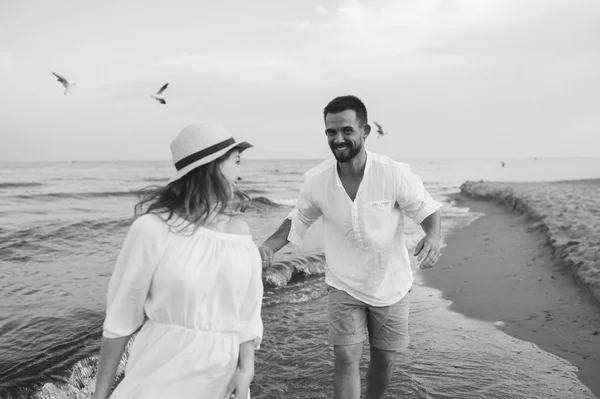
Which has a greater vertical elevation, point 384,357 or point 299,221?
point 299,221

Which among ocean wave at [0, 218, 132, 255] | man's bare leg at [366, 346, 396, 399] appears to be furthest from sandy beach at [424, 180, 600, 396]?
ocean wave at [0, 218, 132, 255]

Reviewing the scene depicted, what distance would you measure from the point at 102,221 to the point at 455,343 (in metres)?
14.9

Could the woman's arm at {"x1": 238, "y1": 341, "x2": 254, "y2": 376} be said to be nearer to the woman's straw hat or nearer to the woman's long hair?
A: the woman's long hair

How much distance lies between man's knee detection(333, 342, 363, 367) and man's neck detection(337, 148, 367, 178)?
1333mm

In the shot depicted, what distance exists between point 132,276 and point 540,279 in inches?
283

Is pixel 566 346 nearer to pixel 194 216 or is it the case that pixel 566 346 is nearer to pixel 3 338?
pixel 194 216

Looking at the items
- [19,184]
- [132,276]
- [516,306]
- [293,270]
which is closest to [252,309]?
[132,276]

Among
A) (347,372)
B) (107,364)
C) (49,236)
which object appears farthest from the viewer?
(49,236)

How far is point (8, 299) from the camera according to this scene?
8.25m

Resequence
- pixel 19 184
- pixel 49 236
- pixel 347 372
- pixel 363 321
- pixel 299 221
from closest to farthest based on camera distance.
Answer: pixel 347 372 → pixel 363 321 → pixel 299 221 → pixel 49 236 → pixel 19 184

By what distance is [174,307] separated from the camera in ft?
6.56

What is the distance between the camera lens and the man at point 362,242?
3.87 metres

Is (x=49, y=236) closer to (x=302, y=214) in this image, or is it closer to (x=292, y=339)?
(x=292, y=339)

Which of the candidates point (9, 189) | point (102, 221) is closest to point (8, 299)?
point (102, 221)
